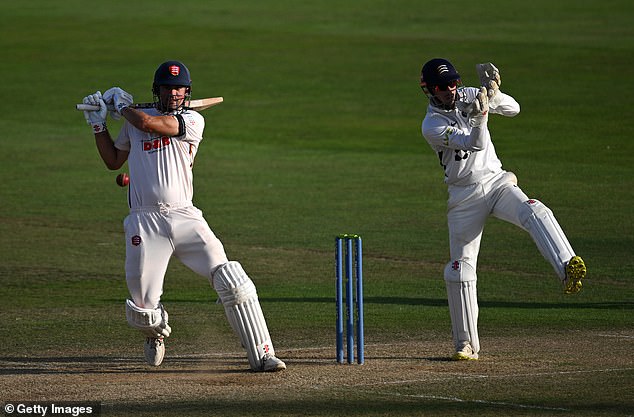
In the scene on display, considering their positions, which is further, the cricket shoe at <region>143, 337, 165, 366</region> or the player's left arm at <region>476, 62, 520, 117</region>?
the player's left arm at <region>476, 62, 520, 117</region>

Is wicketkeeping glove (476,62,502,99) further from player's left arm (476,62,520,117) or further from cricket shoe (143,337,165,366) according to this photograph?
cricket shoe (143,337,165,366)

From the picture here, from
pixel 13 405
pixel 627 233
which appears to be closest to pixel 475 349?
pixel 13 405

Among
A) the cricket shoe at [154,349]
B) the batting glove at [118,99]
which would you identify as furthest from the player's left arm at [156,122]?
the cricket shoe at [154,349]

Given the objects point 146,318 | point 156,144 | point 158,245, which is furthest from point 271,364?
point 156,144

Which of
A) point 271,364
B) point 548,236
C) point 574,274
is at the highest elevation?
point 548,236

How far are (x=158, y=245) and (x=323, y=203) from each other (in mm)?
11960

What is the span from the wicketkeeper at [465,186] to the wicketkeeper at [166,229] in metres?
1.55

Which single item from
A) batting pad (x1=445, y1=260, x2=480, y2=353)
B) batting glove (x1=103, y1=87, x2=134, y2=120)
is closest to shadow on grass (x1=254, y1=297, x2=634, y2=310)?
batting pad (x1=445, y1=260, x2=480, y2=353)

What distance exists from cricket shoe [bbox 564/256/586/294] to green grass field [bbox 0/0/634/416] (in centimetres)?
57

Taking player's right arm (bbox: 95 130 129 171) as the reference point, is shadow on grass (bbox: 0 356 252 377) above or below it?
below

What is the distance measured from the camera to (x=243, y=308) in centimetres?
971

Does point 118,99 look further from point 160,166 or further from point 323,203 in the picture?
point 323,203

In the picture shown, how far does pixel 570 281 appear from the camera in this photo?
9.85m

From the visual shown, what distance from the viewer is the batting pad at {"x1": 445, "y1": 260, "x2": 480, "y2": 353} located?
1030cm
